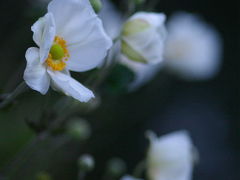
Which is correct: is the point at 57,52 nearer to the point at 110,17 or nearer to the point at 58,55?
the point at 58,55

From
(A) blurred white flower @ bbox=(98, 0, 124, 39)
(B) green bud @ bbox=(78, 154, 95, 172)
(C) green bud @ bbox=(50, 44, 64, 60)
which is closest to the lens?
(C) green bud @ bbox=(50, 44, 64, 60)

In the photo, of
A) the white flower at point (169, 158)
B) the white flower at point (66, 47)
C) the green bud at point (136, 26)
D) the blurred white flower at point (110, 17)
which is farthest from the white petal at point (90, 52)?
the blurred white flower at point (110, 17)

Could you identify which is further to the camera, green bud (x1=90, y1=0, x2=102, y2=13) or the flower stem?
green bud (x1=90, y1=0, x2=102, y2=13)

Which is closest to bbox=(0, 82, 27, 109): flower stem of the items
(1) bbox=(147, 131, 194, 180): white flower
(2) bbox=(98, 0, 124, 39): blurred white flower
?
(1) bbox=(147, 131, 194, 180): white flower

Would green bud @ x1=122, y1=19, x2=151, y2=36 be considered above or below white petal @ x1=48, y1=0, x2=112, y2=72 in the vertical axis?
below

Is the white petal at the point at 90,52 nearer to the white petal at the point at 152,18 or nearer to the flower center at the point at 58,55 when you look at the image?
the flower center at the point at 58,55

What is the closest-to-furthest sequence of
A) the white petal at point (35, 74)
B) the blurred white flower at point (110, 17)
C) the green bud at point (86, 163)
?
the white petal at point (35, 74) → the green bud at point (86, 163) → the blurred white flower at point (110, 17)

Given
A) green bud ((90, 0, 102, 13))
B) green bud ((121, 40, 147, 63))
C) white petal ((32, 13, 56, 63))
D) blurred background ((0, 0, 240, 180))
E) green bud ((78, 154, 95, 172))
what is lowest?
blurred background ((0, 0, 240, 180))

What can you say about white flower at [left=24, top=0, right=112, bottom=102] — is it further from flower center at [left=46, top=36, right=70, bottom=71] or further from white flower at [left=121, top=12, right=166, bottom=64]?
white flower at [left=121, top=12, right=166, bottom=64]
